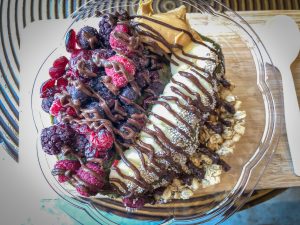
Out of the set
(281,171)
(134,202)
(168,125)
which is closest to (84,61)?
(168,125)

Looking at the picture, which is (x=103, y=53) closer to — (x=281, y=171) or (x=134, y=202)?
(x=134, y=202)

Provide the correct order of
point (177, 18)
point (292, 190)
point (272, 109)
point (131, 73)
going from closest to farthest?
point (131, 73), point (177, 18), point (272, 109), point (292, 190)

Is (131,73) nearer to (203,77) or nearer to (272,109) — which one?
(203,77)

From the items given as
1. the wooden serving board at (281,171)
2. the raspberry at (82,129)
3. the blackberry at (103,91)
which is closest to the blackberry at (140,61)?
the blackberry at (103,91)

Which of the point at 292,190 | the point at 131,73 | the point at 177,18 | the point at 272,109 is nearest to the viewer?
the point at 131,73

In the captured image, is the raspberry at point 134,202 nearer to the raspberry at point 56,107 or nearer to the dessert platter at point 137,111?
the dessert platter at point 137,111

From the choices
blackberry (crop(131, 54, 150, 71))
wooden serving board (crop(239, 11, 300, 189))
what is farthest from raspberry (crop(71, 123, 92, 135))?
wooden serving board (crop(239, 11, 300, 189))

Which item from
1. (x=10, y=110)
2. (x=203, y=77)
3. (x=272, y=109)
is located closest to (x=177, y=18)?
(x=203, y=77)

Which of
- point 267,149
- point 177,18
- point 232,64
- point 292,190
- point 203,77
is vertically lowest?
point 292,190
